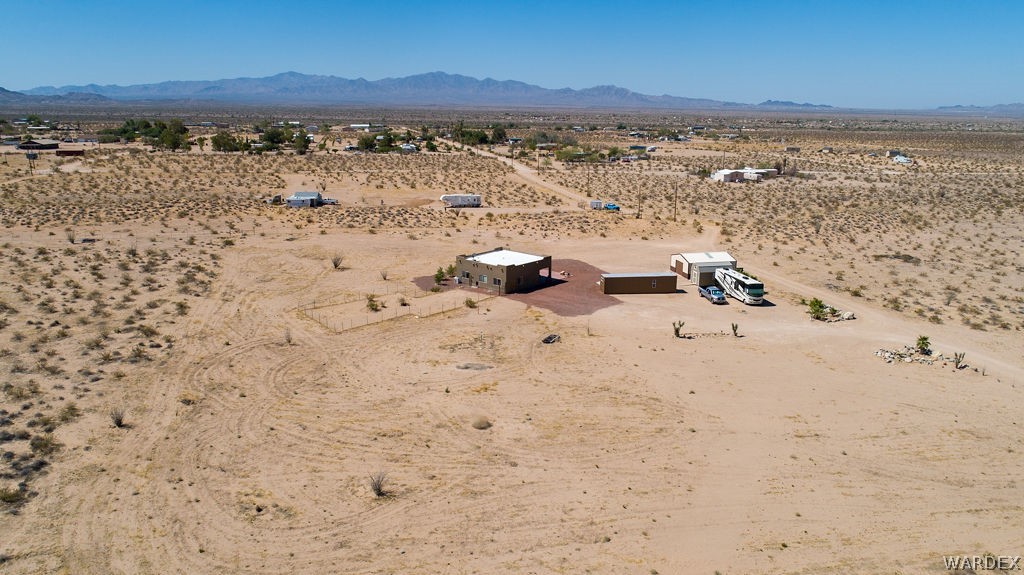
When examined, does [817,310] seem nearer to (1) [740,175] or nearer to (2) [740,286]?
(2) [740,286]

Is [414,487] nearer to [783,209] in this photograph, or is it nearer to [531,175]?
[783,209]

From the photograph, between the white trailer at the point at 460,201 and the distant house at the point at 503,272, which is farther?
the white trailer at the point at 460,201

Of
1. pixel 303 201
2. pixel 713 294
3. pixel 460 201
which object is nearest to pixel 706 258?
pixel 713 294

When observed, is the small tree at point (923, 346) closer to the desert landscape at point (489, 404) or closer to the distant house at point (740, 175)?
the desert landscape at point (489, 404)

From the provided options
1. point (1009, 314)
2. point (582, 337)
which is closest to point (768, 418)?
point (582, 337)

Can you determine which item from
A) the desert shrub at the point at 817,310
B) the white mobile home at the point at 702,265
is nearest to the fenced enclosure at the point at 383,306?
the white mobile home at the point at 702,265

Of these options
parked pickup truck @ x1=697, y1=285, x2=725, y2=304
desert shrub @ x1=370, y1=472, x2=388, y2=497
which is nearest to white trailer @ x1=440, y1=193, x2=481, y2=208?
parked pickup truck @ x1=697, y1=285, x2=725, y2=304
